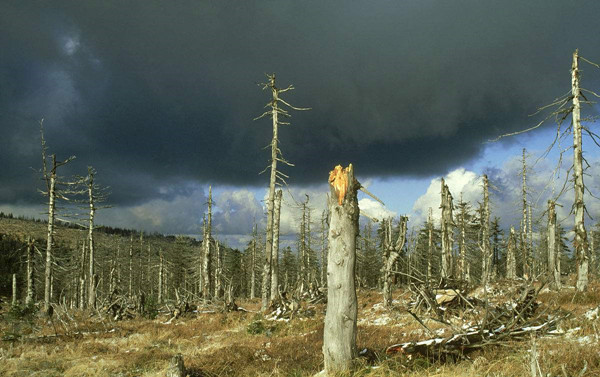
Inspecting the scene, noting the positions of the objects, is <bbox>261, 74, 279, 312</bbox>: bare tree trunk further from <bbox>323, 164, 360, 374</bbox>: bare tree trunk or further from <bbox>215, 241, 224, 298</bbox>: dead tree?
<bbox>323, 164, 360, 374</bbox>: bare tree trunk

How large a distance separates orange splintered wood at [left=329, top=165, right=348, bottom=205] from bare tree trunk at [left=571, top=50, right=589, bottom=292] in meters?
12.1

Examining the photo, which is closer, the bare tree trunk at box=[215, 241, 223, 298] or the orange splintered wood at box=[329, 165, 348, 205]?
the orange splintered wood at box=[329, 165, 348, 205]

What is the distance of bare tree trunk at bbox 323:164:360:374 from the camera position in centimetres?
584

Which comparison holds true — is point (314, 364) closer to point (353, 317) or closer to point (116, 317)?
point (353, 317)

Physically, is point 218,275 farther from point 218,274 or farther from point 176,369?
point 176,369

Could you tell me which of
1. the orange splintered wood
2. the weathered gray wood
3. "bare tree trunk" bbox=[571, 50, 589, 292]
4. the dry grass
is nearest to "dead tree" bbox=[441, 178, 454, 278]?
the dry grass

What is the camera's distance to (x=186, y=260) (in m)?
62.6

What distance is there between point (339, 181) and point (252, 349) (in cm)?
582

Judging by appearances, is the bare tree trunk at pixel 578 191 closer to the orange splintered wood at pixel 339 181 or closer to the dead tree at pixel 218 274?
the orange splintered wood at pixel 339 181

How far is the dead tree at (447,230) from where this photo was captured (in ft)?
59.1

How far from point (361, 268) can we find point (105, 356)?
1729 inches

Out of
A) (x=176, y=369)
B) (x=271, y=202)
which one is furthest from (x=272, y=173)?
(x=176, y=369)

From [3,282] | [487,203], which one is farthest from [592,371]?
[3,282]

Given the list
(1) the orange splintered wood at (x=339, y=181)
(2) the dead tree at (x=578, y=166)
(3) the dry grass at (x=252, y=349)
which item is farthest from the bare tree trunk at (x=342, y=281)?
(2) the dead tree at (x=578, y=166)
